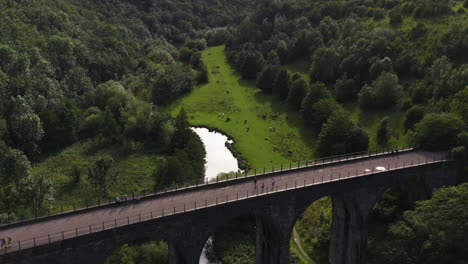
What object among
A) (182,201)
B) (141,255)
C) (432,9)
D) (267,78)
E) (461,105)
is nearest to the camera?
(182,201)

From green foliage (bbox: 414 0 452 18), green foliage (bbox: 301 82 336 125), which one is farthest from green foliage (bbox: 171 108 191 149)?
green foliage (bbox: 414 0 452 18)

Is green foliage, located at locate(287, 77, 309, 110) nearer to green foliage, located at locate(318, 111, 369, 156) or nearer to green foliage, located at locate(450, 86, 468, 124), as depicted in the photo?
green foliage, located at locate(318, 111, 369, 156)

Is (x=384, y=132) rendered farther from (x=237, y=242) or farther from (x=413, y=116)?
(x=237, y=242)

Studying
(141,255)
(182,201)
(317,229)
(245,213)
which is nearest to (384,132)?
(317,229)

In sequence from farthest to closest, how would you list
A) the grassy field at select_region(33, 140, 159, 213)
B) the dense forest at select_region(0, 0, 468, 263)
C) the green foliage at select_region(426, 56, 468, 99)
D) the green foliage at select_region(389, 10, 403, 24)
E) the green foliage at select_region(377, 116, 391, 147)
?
the green foliage at select_region(389, 10, 403, 24), the green foliage at select_region(377, 116, 391, 147), the green foliage at select_region(426, 56, 468, 99), the grassy field at select_region(33, 140, 159, 213), the dense forest at select_region(0, 0, 468, 263)

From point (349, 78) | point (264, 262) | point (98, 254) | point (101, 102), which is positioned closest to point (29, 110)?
point (101, 102)

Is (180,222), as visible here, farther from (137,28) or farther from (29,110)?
(137,28)

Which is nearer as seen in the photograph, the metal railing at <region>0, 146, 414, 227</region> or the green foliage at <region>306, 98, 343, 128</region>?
the metal railing at <region>0, 146, 414, 227</region>

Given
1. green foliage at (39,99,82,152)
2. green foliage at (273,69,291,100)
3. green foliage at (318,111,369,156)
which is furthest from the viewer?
green foliage at (273,69,291,100)
